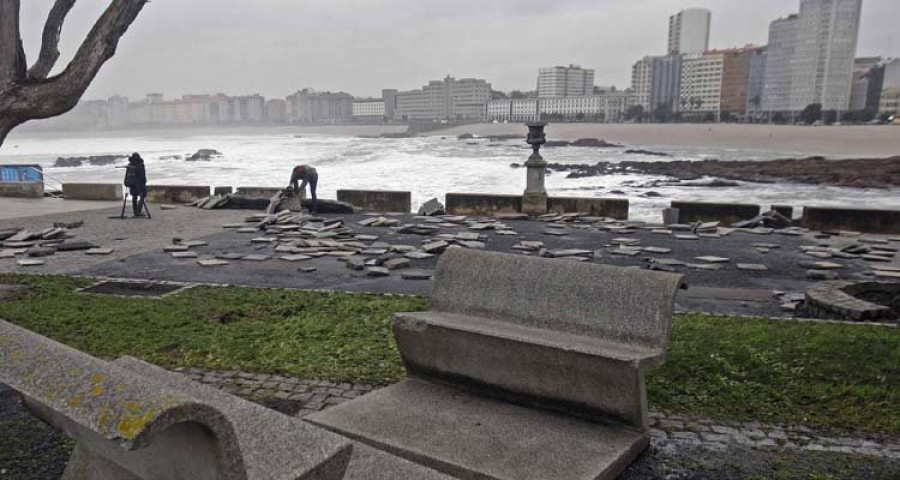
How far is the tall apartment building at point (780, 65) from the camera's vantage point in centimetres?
13450

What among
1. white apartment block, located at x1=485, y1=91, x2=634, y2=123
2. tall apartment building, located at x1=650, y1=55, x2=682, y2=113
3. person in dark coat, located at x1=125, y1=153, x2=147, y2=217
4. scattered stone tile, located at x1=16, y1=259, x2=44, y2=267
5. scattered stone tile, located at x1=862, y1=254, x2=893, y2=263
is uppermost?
tall apartment building, located at x1=650, y1=55, x2=682, y2=113

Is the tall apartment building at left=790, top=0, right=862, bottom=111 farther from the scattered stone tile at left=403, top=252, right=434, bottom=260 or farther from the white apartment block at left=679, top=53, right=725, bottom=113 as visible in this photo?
the scattered stone tile at left=403, top=252, right=434, bottom=260

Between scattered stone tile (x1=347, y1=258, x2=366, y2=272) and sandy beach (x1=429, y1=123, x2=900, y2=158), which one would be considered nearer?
scattered stone tile (x1=347, y1=258, x2=366, y2=272)

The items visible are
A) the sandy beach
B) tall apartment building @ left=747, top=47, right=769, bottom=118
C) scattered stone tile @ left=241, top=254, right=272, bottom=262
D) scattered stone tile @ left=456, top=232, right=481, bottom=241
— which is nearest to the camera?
scattered stone tile @ left=241, top=254, right=272, bottom=262

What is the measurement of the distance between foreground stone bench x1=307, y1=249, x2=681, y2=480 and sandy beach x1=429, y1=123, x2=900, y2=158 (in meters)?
71.0

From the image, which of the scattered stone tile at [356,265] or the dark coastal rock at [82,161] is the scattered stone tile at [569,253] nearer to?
the scattered stone tile at [356,265]

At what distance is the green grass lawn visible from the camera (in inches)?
184

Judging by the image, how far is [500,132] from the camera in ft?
468

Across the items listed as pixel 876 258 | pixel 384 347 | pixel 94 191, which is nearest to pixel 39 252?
pixel 384 347

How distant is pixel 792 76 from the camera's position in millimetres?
133125

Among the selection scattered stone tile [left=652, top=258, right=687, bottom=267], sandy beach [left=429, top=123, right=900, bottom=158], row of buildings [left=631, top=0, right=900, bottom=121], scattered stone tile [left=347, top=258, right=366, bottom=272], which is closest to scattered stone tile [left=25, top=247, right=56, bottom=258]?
scattered stone tile [left=347, top=258, right=366, bottom=272]

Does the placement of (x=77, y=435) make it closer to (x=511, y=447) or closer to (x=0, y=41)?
(x=511, y=447)

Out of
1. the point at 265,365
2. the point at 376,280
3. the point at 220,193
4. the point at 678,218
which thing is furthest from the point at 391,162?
the point at 265,365

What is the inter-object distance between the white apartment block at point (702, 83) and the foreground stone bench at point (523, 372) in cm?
15650
